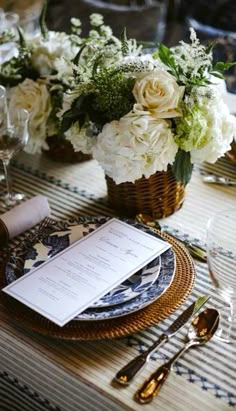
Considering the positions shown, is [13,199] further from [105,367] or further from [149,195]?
[105,367]

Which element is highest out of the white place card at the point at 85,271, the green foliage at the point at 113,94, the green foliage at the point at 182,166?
the green foliage at the point at 113,94

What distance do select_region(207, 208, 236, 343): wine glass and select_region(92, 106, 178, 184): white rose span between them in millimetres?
158

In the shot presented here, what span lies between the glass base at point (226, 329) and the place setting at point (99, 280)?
7 cm

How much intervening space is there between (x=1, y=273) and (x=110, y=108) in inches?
14.1

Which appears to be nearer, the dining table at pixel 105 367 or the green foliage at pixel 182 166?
the dining table at pixel 105 367

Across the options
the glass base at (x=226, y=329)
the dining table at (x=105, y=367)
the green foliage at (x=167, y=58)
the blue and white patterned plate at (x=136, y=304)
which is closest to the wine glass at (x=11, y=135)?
the dining table at (x=105, y=367)

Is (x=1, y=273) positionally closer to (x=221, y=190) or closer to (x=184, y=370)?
(x=184, y=370)

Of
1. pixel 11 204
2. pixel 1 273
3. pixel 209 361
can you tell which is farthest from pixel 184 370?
pixel 11 204

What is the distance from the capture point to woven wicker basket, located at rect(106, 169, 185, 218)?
1.20 metres

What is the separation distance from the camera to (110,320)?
0.96 m

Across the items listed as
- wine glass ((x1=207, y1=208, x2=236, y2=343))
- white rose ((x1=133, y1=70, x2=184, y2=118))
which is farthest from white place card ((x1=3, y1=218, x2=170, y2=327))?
white rose ((x1=133, y1=70, x2=184, y2=118))

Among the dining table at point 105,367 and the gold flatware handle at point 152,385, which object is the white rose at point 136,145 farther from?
the gold flatware handle at point 152,385

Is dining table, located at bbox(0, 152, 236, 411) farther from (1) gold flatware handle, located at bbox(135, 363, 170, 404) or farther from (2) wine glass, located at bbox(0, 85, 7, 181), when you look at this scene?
(2) wine glass, located at bbox(0, 85, 7, 181)

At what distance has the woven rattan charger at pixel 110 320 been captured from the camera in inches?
37.0
